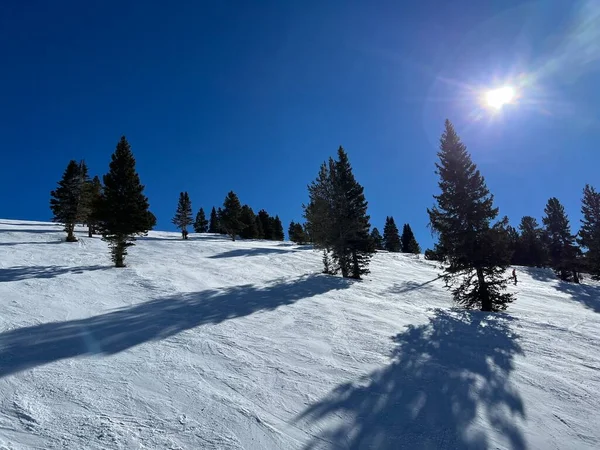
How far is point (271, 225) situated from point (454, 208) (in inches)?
2724

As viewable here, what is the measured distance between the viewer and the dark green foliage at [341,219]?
2384cm

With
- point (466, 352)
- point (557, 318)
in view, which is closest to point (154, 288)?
point (466, 352)

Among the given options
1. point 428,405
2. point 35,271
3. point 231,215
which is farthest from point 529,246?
point 35,271

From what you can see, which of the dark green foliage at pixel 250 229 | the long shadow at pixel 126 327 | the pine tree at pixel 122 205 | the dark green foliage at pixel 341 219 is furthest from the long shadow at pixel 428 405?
the dark green foliage at pixel 250 229

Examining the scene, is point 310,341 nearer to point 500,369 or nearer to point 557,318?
point 500,369

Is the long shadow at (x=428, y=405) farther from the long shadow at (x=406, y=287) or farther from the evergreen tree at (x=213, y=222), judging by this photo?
the evergreen tree at (x=213, y=222)

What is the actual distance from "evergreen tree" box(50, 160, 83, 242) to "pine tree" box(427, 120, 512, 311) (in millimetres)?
34450

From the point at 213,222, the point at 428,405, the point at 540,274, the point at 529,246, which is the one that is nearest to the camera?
the point at 428,405

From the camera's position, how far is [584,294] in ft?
82.5

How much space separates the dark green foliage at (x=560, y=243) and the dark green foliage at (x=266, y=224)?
58.7 meters

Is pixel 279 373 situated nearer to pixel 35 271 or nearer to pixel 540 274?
pixel 35 271

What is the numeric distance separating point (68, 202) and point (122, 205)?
15.7 metres

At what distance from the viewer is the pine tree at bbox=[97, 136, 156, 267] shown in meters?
21.3

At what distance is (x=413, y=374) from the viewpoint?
23.3 feet
